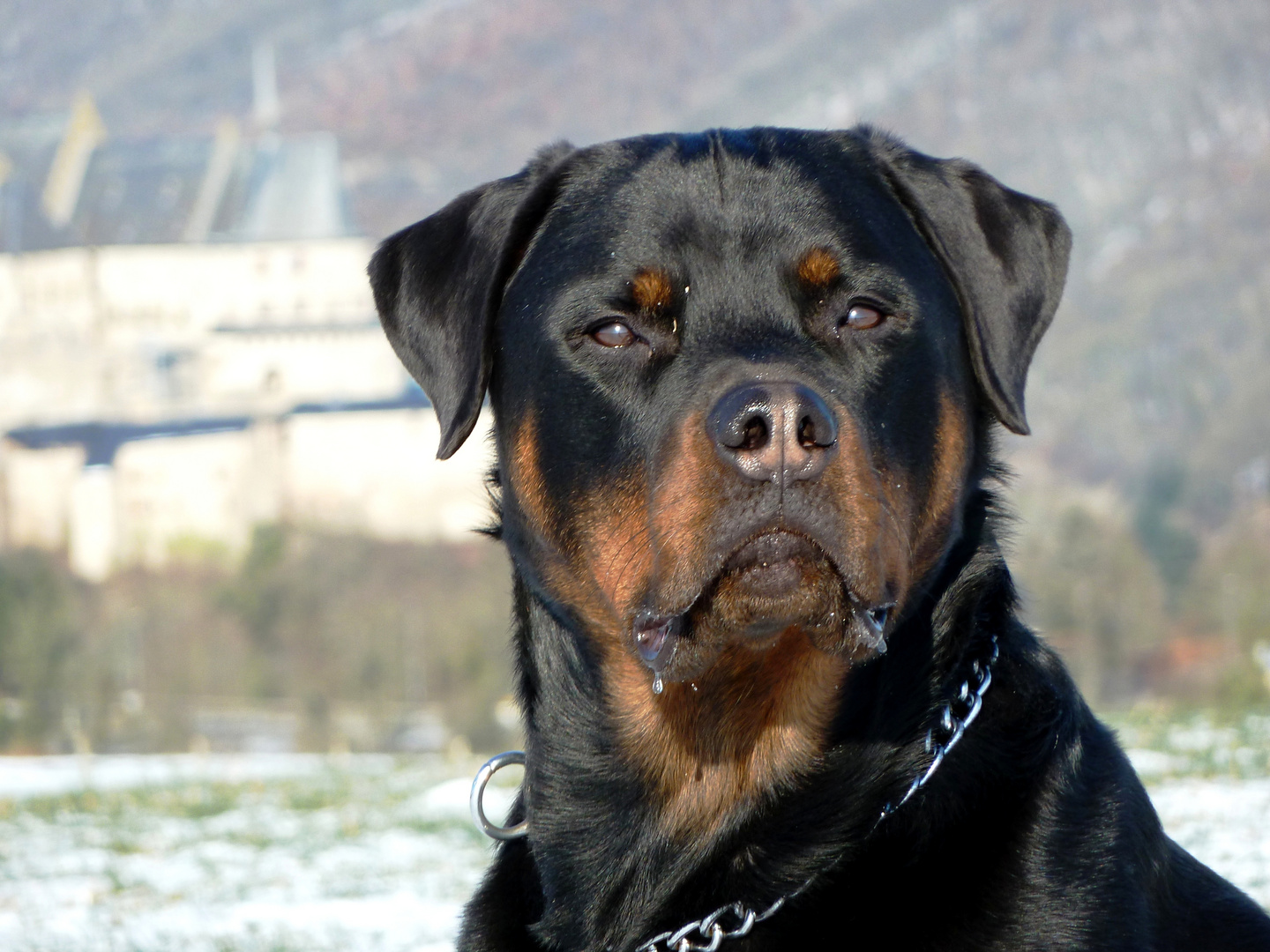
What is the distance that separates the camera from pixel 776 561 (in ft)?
7.76

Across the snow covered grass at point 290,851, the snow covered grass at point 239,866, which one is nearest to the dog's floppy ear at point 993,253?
the snow covered grass at point 290,851

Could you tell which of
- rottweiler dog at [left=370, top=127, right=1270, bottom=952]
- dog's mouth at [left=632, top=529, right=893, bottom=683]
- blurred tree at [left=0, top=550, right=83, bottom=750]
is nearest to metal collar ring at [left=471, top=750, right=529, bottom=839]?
rottweiler dog at [left=370, top=127, right=1270, bottom=952]

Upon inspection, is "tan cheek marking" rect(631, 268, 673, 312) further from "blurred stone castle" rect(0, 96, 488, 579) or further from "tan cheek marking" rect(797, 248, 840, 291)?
"blurred stone castle" rect(0, 96, 488, 579)

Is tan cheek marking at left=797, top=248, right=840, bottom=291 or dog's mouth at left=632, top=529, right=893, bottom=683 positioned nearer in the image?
dog's mouth at left=632, top=529, right=893, bottom=683

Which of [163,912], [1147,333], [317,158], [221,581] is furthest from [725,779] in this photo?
[317,158]

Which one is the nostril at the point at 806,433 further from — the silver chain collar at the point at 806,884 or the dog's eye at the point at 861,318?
the silver chain collar at the point at 806,884

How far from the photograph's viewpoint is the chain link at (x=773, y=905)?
2439 millimetres

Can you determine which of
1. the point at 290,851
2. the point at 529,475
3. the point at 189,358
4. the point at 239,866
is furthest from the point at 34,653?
the point at 189,358

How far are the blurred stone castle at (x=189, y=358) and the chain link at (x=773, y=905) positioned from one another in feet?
178

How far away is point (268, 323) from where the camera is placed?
257 feet

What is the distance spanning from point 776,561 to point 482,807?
1009mm

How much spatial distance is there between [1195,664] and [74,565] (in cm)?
5027

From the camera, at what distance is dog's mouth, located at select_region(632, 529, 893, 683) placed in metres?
2.37

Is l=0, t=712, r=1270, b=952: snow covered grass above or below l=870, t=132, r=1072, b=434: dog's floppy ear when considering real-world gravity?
below
